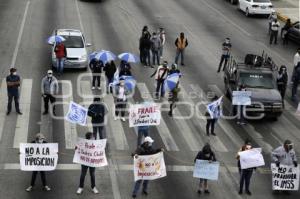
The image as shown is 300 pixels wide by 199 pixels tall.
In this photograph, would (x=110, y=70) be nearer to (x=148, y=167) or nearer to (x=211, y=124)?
(x=211, y=124)

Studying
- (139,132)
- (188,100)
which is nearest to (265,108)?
(188,100)

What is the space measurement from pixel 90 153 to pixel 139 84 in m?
10.8

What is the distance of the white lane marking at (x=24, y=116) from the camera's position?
2067 cm

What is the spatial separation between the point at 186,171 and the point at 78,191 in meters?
3.61

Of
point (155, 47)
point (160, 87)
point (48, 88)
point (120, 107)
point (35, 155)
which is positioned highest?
point (35, 155)

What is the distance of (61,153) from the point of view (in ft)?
64.5

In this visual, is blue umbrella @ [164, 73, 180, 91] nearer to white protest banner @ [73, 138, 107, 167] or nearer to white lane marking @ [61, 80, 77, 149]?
white lane marking @ [61, 80, 77, 149]

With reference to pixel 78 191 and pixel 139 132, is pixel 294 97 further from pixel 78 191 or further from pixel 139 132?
pixel 78 191

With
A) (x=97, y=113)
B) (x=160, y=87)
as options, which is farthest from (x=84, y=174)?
(x=160, y=87)

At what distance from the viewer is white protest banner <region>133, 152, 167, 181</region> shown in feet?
55.3

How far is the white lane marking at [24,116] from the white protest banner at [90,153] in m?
3.71

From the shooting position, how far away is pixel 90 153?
16953 mm

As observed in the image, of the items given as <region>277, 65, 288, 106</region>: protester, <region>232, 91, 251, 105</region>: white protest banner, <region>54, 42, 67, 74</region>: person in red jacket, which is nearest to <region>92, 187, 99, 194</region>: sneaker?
<region>232, 91, 251, 105</region>: white protest banner

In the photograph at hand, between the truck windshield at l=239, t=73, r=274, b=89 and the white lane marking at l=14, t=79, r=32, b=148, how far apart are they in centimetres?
844
